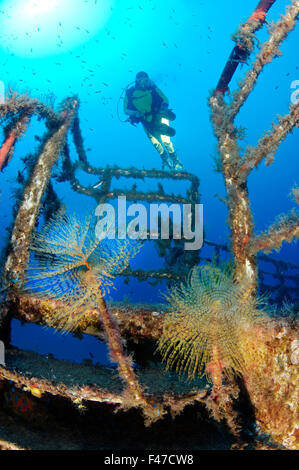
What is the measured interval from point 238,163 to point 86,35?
110002mm

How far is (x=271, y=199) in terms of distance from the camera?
110 meters

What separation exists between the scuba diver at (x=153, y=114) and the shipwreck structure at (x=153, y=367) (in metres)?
4.91

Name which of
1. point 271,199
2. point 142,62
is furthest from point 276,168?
point 142,62

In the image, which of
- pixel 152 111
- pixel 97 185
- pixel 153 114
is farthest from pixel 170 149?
pixel 97 185

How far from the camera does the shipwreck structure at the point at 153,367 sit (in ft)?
8.33

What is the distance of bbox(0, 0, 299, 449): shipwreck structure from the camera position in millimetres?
2539

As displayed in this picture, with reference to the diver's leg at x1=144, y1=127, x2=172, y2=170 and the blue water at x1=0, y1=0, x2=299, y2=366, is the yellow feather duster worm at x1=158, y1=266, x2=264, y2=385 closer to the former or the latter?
the diver's leg at x1=144, y1=127, x2=172, y2=170

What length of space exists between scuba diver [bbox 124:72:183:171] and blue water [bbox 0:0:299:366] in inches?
2219

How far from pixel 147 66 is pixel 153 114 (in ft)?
348

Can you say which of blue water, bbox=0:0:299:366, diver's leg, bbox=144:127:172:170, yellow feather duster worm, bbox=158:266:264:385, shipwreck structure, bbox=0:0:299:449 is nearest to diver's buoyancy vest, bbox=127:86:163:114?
diver's leg, bbox=144:127:172:170

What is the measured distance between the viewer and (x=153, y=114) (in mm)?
9336

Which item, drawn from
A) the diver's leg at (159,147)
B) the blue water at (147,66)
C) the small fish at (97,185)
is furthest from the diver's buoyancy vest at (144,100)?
the blue water at (147,66)

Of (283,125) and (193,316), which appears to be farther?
(283,125)
